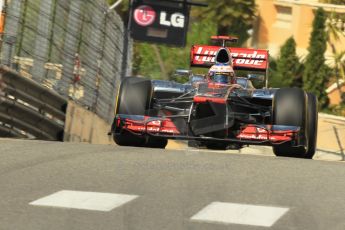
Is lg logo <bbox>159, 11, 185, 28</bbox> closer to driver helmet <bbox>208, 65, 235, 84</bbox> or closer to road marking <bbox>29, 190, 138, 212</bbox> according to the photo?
driver helmet <bbox>208, 65, 235, 84</bbox>

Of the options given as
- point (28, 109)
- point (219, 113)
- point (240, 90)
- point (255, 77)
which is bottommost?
point (28, 109)

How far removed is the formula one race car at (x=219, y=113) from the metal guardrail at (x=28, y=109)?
7.29 ft

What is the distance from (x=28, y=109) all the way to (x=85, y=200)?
355 inches

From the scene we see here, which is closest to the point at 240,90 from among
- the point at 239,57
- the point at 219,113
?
the point at 219,113

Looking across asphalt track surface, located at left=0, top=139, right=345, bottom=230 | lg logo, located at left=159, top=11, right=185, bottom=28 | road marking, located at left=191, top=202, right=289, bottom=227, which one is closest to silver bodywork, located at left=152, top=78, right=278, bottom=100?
asphalt track surface, located at left=0, top=139, right=345, bottom=230

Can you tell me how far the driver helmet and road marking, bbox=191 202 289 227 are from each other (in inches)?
274

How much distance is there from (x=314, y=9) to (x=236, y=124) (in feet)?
139

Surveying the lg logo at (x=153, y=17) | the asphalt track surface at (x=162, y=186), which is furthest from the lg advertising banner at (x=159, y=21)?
the asphalt track surface at (x=162, y=186)

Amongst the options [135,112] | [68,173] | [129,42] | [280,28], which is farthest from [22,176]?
[280,28]

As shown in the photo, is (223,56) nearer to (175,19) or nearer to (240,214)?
(240,214)

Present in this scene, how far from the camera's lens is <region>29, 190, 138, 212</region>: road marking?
382 inches

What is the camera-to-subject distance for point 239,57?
730 inches

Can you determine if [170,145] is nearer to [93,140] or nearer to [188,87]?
[93,140]

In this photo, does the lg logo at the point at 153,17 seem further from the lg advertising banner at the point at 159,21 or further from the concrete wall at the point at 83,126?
the concrete wall at the point at 83,126
